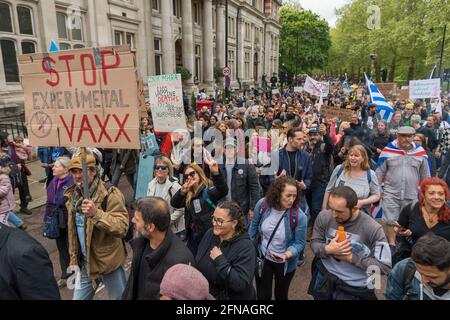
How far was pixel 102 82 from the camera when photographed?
108 inches

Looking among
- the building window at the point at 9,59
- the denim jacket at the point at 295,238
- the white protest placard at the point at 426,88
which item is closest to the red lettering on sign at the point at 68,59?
the denim jacket at the point at 295,238

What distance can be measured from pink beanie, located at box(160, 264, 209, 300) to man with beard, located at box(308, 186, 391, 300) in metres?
1.22

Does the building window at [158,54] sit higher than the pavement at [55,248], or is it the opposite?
the building window at [158,54]

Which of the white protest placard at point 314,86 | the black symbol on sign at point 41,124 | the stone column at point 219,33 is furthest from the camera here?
the stone column at point 219,33

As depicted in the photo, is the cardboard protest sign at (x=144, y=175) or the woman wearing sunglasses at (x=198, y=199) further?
the cardboard protest sign at (x=144, y=175)

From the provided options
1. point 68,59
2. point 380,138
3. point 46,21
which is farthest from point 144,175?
point 46,21

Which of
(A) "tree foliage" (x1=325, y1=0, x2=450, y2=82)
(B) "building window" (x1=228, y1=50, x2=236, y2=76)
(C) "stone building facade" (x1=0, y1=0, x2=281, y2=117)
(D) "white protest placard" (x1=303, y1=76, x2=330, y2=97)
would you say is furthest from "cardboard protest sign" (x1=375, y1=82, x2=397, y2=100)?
(B) "building window" (x1=228, y1=50, x2=236, y2=76)

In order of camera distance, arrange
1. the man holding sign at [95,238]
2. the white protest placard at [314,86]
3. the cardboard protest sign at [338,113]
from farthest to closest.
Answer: the white protest placard at [314,86]
the cardboard protest sign at [338,113]
the man holding sign at [95,238]

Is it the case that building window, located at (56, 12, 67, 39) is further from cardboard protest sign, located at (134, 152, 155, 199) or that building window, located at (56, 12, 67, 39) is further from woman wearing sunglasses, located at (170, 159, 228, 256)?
woman wearing sunglasses, located at (170, 159, 228, 256)

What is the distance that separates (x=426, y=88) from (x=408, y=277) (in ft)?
38.2

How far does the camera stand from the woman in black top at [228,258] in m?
2.54

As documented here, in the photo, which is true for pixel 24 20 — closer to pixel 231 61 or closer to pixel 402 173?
pixel 402 173

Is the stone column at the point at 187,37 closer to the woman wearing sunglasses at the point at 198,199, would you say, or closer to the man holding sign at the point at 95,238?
the woman wearing sunglasses at the point at 198,199
